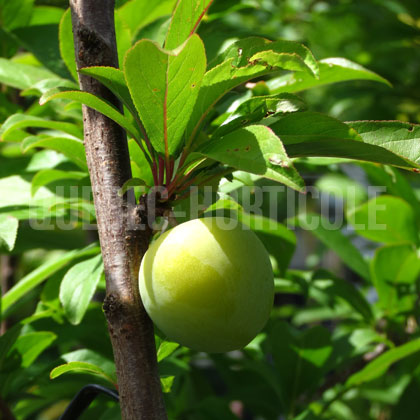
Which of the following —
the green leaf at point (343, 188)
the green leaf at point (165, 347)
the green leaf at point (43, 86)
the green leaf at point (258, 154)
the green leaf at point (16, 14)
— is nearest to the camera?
the green leaf at point (258, 154)

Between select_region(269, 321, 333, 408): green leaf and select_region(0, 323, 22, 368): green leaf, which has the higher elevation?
select_region(0, 323, 22, 368): green leaf

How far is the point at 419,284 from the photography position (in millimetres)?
1019

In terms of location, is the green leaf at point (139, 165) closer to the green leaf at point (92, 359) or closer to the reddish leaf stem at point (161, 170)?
the reddish leaf stem at point (161, 170)

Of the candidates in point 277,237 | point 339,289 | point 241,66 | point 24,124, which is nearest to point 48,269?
point 24,124

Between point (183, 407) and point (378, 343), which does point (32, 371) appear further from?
point (378, 343)

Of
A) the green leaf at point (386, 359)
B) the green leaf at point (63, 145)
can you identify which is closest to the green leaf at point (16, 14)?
the green leaf at point (63, 145)

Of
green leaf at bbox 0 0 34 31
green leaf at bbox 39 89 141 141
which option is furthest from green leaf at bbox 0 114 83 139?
green leaf at bbox 0 0 34 31

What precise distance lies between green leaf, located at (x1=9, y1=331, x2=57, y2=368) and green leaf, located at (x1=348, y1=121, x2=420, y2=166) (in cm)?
51

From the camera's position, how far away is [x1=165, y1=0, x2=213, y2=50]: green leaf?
0.49m

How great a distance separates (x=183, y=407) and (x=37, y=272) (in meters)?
0.51

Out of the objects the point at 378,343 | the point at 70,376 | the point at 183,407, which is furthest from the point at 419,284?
the point at 70,376

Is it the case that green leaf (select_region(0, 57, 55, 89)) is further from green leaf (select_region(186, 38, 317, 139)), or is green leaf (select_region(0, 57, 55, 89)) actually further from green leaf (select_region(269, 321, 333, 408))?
green leaf (select_region(269, 321, 333, 408))

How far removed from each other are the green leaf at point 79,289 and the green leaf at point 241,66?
0.25 meters

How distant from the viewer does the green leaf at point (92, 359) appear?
0.77 m
